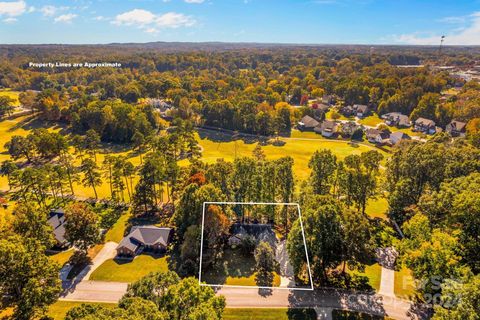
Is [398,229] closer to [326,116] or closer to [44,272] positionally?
[44,272]

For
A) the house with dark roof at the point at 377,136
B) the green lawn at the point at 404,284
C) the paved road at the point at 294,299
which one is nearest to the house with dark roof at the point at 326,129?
the house with dark roof at the point at 377,136

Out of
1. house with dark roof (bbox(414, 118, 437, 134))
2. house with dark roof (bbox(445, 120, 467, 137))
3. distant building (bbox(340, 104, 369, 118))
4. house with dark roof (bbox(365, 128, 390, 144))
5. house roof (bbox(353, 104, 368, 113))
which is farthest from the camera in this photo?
house roof (bbox(353, 104, 368, 113))

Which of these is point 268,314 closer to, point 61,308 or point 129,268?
point 129,268

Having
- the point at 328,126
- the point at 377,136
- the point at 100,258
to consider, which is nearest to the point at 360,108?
the point at 328,126

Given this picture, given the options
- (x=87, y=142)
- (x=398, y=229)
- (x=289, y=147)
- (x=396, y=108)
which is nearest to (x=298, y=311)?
(x=398, y=229)

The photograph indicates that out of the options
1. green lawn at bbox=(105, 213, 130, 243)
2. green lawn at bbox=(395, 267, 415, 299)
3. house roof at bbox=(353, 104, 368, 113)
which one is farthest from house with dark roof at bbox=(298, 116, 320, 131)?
green lawn at bbox=(395, 267, 415, 299)

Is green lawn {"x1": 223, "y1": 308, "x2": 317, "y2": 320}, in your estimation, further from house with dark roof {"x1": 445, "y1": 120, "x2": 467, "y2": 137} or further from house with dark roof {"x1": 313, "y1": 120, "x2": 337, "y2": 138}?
house with dark roof {"x1": 445, "y1": 120, "x2": 467, "y2": 137}

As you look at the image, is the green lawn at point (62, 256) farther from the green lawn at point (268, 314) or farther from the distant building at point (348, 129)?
the distant building at point (348, 129)
